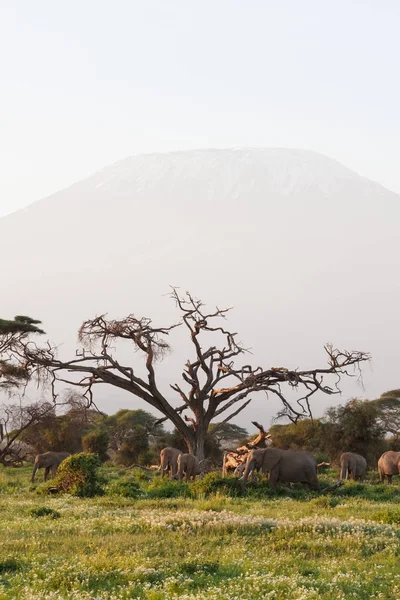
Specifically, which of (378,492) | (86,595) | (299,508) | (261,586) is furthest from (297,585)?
(378,492)

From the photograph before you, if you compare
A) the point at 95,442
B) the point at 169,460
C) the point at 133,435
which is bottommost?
the point at 169,460

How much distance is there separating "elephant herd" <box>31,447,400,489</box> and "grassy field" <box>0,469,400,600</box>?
18.4 ft

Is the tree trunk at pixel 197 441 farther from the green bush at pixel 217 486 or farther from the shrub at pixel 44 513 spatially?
the shrub at pixel 44 513

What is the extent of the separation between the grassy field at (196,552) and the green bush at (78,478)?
2.92 m

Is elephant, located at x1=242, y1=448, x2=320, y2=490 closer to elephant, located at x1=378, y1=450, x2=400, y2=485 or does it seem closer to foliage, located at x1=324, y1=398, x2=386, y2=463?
elephant, located at x1=378, y1=450, x2=400, y2=485

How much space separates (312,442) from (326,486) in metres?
23.2

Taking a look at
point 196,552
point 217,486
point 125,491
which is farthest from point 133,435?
point 196,552

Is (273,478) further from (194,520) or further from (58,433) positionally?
(58,433)

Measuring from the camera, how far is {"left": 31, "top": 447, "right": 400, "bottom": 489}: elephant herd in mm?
29938

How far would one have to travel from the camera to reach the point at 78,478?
27.5 m

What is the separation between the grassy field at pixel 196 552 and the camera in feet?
37.8

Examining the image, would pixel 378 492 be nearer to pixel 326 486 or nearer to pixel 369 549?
pixel 326 486

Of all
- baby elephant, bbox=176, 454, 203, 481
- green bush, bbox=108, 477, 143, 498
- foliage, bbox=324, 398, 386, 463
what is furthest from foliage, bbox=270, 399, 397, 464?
green bush, bbox=108, 477, 143, 498

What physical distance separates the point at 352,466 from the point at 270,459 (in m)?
7.60
